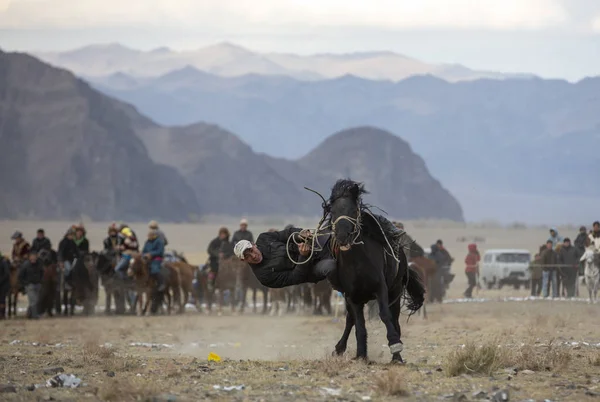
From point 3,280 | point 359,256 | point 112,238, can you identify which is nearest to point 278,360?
point 359,256

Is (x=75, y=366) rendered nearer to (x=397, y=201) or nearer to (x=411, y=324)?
(x=411, y=324)

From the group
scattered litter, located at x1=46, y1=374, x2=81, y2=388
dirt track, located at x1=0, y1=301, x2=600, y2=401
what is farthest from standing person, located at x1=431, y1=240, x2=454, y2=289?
scattered litter, located at x1=46, y1=374, x2=81, y2=388

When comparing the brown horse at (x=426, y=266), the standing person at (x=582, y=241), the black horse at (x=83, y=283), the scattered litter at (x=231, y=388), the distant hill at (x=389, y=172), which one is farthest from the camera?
the distant hill at (x=389, y=172)

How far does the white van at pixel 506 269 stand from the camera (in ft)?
148

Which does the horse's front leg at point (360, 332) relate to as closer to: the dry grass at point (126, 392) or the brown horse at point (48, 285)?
the dry grass at point (126, 392)

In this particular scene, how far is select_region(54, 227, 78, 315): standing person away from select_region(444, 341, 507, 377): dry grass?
60.0ft

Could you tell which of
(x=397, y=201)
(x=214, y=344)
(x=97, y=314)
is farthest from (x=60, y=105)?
(x=214, y=344)

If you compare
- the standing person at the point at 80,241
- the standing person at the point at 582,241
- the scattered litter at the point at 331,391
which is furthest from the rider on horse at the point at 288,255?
the standing person at the point at 582,241

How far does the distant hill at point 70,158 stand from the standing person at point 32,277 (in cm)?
9509

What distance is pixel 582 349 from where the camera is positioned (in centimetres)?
1767

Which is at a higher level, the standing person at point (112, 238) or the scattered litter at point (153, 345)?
the standing person at point (112, 238)

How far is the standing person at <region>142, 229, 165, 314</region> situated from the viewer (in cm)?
3094

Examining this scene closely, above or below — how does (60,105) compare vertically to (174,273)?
above

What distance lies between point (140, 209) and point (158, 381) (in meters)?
128
